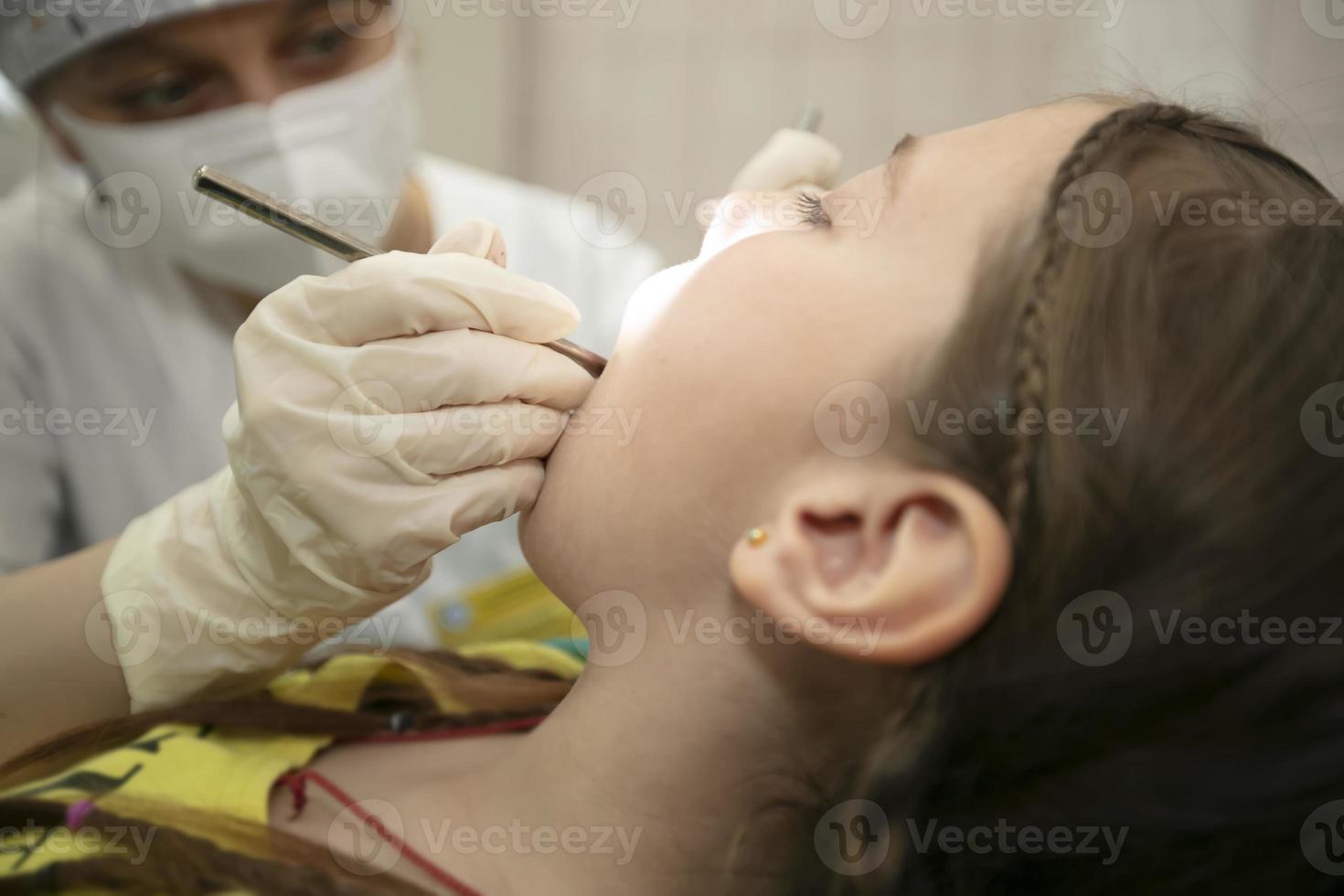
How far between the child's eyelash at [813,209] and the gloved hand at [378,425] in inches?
8.0

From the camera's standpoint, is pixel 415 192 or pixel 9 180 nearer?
pixel 9 180

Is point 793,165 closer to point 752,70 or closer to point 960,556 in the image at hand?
point 960,556

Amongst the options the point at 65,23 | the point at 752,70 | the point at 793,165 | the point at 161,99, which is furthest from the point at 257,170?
the point at 752,70

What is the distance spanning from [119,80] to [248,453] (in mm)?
695

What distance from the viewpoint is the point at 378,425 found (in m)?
0.76

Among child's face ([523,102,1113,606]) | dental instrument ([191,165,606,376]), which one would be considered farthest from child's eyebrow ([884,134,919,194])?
dental instrument ([191,165,606,376])

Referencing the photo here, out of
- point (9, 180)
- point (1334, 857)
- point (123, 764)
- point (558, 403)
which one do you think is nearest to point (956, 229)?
point (558, 403)

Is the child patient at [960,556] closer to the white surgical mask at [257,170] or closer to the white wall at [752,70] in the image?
the white surgical mask at [257,170]

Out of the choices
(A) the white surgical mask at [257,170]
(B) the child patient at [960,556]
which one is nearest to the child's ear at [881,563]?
(B) the child patient at [960,556]

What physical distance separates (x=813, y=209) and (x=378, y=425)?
0.38m

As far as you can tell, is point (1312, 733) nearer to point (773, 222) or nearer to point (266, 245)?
point (773, 222)

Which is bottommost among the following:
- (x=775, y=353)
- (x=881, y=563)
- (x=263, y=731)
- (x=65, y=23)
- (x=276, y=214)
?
(x=263, y=731)

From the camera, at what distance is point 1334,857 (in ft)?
2.28

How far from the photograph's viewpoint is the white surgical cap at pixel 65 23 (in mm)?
1108
